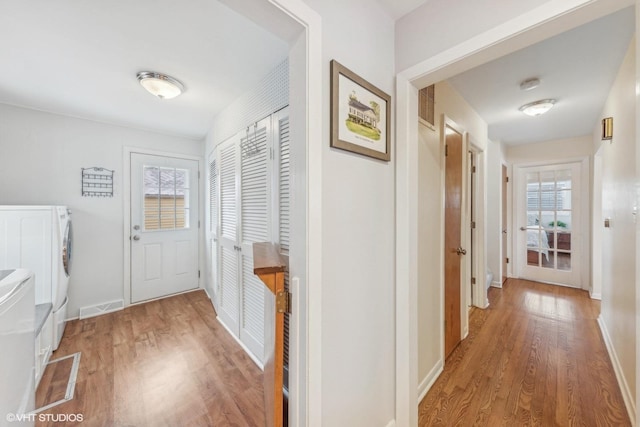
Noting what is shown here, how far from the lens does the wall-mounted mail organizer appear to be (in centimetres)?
304

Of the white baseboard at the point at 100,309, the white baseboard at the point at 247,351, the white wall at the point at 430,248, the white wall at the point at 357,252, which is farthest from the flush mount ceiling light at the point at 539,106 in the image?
the white baseboard at the point at 100,309

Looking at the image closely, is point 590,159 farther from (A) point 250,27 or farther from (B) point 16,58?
(B) point 16,58

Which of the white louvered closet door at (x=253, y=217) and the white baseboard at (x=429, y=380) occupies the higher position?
the white louvered closet door at (x=253, y=217)

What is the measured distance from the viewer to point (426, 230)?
180cm

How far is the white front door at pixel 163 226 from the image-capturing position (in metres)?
3.42

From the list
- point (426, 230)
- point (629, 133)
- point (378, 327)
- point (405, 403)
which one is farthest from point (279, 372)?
point (629, 133)

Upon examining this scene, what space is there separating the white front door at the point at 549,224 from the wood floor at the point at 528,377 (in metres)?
1.30

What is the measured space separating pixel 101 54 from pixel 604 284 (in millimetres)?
4989

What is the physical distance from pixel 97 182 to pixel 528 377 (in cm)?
491

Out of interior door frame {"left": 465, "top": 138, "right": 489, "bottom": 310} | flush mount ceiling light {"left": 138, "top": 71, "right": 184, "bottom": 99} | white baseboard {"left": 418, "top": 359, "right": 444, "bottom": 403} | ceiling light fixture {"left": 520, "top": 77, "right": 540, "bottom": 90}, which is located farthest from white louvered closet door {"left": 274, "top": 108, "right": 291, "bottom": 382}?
interior door frame {"left": 465, "top": 138, "right": 489, "bottom": 310}

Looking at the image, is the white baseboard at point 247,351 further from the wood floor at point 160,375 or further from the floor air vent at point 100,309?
the floor air vent at point 100,309

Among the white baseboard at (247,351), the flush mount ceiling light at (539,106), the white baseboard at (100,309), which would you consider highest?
the flush mount ceiling light at (539,106)

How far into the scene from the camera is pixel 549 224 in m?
4.17

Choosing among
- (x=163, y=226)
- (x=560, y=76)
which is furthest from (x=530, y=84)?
(x=163, y=226)
